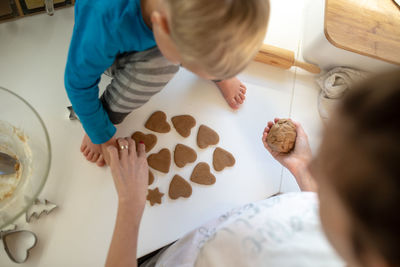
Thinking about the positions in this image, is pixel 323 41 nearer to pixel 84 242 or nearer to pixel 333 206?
pixel 333 206

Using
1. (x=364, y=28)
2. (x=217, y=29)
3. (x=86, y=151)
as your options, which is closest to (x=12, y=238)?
(x=86, y=151)

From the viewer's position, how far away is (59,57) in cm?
83

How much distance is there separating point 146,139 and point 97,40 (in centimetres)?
30

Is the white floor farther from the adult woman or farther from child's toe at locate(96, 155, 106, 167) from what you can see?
the adult woman

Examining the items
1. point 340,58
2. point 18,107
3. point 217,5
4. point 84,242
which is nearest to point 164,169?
point 84,242

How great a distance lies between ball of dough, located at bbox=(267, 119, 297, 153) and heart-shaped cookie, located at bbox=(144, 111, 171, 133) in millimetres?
272

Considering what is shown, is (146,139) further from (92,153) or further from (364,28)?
(364,28)

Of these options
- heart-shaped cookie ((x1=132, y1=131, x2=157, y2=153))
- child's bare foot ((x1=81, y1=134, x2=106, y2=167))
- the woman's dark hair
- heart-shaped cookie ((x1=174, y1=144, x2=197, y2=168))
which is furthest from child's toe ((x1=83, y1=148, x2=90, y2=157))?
the woman's dark hair

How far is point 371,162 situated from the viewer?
249mm

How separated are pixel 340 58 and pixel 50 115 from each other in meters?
0.80

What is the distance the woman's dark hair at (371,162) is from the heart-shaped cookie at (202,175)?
0.52m

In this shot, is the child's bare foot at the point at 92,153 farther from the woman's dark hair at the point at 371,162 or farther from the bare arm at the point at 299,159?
the woman's dark hair at the point at 371,162

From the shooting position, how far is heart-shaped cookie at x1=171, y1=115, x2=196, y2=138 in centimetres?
82

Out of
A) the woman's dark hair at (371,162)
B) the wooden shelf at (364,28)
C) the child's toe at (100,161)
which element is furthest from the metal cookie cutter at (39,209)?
the wooden shelf at (364,28)
